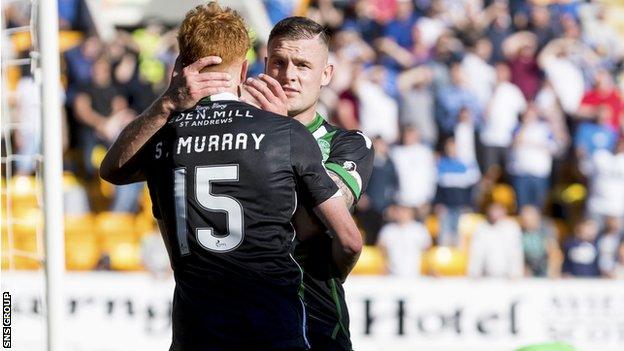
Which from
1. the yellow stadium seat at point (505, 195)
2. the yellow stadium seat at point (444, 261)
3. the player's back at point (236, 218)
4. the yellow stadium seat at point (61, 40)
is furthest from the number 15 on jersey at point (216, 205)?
the yellow stadium seat at point (505, 195)

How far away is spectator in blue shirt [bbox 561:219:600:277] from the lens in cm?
1430

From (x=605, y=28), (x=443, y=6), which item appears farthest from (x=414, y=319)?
(x=605, y=28)

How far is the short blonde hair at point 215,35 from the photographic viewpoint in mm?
4230

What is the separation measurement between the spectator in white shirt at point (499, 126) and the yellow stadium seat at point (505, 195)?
0.20 metres

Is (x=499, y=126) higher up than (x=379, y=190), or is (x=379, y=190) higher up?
(x=499, y=126)

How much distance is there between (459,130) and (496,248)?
4.99 ft

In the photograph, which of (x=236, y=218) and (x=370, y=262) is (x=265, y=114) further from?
(x=370, y=262)

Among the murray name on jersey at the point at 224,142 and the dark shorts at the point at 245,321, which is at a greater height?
the murray name on jersey at the point at 224,142

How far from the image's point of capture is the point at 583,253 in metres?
14.4

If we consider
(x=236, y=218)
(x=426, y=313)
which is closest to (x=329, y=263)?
(x=236, y=218)

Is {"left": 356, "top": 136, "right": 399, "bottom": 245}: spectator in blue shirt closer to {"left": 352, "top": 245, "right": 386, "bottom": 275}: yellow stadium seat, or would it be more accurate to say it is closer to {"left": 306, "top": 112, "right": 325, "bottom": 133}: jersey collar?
{"left": 352, "top": 245, "right": 386, "bottom": 275}: yellow stadium seat

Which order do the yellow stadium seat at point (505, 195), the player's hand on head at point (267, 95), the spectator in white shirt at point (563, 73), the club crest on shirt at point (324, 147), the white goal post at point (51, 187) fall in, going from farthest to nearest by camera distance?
the spectator in white shirt at point (563, 73)
the yellow stadium seat at point (505, 195)
the white goal post at point (51, 187)
the club crest on shirt at point (324, 147)
the player's hand on head at point (267, 95)

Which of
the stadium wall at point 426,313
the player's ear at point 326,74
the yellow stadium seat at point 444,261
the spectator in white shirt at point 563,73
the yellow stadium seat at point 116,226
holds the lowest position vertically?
the stadium wall at point 426,313

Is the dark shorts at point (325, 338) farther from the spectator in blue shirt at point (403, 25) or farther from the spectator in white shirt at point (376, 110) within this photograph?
the spectator in blue shirt at point (403, 25)
